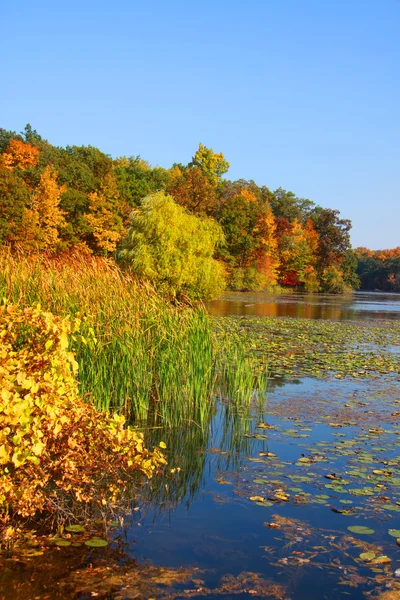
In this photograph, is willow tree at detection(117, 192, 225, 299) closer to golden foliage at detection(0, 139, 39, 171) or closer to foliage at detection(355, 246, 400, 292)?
golden foliage at detection(0, 139, 39, 171)

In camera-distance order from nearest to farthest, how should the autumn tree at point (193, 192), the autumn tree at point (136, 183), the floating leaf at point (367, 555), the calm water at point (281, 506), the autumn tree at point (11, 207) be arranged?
the calm water at point (281, 506) < the floating leaf at point (367, 555) < the autumn tree at point (11, 207) < the autumn tree at point (136, 183) < the autumn tree at point (193, 192)

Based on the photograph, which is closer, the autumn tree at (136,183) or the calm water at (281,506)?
the calm water at (281,506)

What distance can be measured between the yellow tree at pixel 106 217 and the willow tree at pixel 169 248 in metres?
15.1

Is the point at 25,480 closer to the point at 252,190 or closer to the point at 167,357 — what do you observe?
the point at 167,357

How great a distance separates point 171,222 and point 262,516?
1017 inches

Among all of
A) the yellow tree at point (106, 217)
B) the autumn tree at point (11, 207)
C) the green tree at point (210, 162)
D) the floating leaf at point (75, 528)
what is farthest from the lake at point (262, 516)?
the green tree at point (210, 162)

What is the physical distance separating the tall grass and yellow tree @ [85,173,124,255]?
37.2 metres

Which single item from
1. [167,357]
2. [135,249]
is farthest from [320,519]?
[135,249]

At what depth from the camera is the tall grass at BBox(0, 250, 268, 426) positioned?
8023 millimetres

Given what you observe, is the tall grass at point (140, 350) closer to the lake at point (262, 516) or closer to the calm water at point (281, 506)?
the lake at point (262, 516)

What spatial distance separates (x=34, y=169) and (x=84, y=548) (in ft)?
149

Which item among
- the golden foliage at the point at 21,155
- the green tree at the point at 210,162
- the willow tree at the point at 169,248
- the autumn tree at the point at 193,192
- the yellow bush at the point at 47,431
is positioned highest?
the green tree at the point at 210,162

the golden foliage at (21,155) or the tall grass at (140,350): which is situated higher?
the golden foliage at (21,155)

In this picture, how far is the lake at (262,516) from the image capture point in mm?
4109
